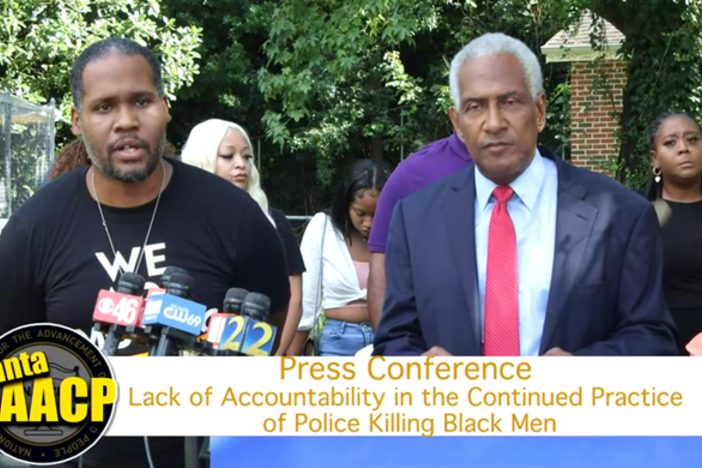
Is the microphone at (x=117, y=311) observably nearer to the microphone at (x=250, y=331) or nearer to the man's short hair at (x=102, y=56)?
the microphone at (x=250, y=331)

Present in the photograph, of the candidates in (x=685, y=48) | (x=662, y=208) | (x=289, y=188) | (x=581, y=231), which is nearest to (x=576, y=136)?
(x=685, y=48)

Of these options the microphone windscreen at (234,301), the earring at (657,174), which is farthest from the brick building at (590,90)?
the microphone windscreen at (234,301)

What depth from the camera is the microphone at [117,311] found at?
93.7 inches

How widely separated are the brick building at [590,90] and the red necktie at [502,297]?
13399 mm

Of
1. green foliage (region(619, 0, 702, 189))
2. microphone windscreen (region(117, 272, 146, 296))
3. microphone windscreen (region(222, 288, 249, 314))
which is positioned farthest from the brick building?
microphone windscreen (region(117, 272, 146, 296))

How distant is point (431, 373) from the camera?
7.97 ft

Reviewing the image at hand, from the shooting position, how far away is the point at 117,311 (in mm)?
2393

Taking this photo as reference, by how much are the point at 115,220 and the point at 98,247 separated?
93 mm

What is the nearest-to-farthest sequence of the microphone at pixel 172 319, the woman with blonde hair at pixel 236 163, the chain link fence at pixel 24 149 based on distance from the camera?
the microphone at pixel 172 319 → the woman with blonde hair at pixel 236 163 → the chain link fence at pixel 24 149

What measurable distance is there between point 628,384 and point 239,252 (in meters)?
1.18

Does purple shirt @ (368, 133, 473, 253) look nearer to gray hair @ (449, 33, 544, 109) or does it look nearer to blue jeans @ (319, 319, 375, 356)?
blue jeans @ (319, 319, 375, 356)

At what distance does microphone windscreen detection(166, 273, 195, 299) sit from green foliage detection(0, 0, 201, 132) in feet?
51.8

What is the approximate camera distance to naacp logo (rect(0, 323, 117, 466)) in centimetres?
241

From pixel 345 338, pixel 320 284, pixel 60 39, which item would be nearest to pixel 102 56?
pixel 345 338
